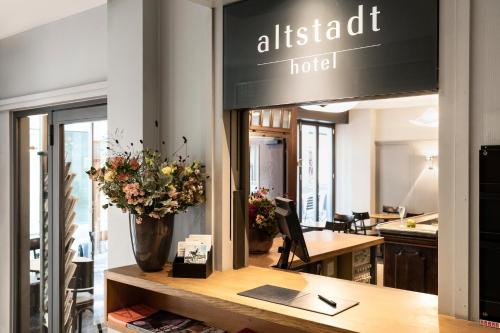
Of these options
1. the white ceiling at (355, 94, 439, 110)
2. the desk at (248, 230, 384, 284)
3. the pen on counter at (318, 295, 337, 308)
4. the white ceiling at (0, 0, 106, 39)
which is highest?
the white ceiling at (0, 0, 106, 39)

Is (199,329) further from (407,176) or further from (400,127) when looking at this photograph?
(400,127)

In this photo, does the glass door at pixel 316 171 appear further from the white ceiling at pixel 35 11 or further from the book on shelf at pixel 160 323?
the book on shelf at pixel 160 323

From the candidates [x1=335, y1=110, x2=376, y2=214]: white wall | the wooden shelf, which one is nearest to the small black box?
the wooden shelf

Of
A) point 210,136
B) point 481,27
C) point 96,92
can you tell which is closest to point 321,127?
point 96,92

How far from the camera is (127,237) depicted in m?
2.72

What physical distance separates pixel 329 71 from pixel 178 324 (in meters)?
1.41

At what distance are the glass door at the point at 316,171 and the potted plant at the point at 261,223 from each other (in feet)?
16.2

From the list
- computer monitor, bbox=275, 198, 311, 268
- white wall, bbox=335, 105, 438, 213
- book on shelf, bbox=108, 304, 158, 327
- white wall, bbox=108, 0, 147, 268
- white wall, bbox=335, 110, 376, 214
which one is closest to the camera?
book on shelf, bbox=108, 304, 158, 327

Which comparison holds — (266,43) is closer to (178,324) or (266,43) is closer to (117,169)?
(117,169)

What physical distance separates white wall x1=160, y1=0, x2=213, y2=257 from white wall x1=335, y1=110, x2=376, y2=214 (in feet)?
23.0

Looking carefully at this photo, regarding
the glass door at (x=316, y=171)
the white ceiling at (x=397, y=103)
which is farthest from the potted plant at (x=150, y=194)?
the white ceiling at (x=397, y=103)

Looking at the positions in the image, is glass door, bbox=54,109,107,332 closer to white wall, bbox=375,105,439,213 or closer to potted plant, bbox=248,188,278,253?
potted plant, bbox=248,188,278,253

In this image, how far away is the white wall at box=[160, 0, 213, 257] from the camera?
2.41 metres

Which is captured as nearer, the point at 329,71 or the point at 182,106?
the point at 329,71
